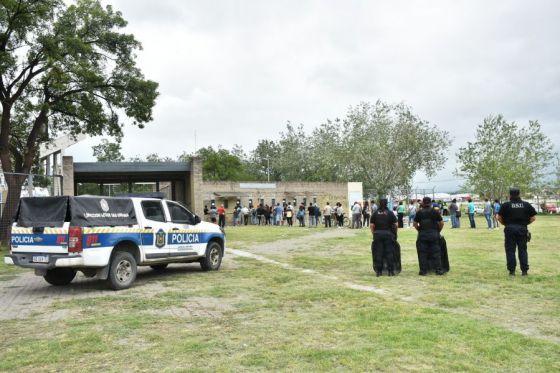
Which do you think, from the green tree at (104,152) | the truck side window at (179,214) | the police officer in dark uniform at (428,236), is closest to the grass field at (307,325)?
the police officer in dark uniform at (428,236)

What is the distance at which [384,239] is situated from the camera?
36.1 ft

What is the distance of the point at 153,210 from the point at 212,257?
2224 millimetres

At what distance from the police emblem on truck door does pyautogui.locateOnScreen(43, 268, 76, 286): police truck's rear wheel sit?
1.86 m

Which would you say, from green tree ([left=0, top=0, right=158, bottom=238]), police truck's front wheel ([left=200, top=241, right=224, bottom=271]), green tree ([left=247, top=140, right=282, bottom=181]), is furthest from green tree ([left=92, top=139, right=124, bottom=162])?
police truck's front wheel ([left=200, top=241, right=224, bottom=271])

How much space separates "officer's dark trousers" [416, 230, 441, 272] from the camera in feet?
35.9

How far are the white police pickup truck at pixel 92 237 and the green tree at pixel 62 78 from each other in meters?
9.18

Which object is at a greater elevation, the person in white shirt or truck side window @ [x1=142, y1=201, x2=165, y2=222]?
truck side window @ [x1=142, y1=201, x2=165, y2=222]

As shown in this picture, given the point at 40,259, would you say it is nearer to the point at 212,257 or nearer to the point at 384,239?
the point at 212,257

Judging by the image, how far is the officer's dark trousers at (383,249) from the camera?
11.0 m

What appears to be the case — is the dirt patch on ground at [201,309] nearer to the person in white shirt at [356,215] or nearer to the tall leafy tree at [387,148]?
the person in white shirt at [356,215]

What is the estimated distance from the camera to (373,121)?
4881cm

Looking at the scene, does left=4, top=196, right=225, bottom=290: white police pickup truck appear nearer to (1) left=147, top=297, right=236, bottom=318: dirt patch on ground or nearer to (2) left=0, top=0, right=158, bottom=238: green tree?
(1) left=147, top=297, right=236, bottom=318: dirt patch on ground

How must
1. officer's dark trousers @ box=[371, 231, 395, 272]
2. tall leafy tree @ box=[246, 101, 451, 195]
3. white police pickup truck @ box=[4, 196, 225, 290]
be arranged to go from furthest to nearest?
tall leafy tree @ box=[246, 101, 451, 195] < officer's dark trousers @ box=[371, 231, 395, 272] < white police pickup truck @ box=[4, 196, 225, 290]

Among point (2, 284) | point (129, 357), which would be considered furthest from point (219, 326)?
point (2, 284)
